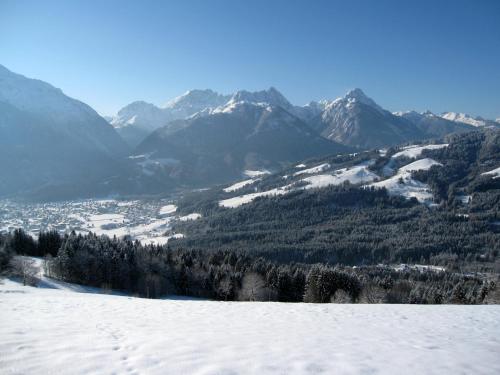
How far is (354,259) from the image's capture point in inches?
7785

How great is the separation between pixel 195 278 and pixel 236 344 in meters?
72.1

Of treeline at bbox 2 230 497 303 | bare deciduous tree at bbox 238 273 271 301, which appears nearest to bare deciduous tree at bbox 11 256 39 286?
treeline at bbox 2 230 497 303

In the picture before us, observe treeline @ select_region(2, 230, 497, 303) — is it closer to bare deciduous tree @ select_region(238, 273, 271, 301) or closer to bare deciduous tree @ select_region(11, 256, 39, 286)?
bare deciduous tree @ select_region(238, 273, 271, 301)

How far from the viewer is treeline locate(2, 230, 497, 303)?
70875 mm

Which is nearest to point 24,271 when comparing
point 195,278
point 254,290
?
point 195,278

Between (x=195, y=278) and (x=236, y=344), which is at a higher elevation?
(x=236, y=344)

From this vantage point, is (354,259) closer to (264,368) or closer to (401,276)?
(401,276)

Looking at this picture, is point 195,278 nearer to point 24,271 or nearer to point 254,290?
point 254,290

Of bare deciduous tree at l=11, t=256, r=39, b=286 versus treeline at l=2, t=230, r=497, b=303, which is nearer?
bare deciduous tree at l=11, t=256, r=39, b=286

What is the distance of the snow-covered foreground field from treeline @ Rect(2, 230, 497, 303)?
151ft

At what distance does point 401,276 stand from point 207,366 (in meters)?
154

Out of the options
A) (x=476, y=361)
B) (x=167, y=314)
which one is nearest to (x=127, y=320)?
(x=167, y=314)

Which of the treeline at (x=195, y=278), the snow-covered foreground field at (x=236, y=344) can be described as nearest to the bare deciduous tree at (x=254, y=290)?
the treeline at (x=195, y=278)

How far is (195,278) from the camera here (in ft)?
272
